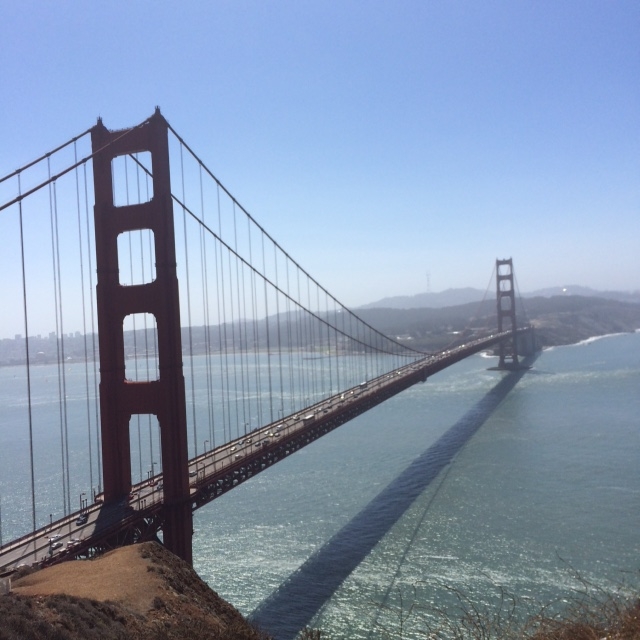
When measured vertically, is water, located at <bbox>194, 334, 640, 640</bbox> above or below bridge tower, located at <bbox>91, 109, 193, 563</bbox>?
below

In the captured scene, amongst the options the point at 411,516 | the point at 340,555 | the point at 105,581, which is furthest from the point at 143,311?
the point at 411,516

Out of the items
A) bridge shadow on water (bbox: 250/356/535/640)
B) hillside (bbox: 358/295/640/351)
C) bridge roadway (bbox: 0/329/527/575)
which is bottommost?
bridge shadow on water (bbox: 250/356/535/640)

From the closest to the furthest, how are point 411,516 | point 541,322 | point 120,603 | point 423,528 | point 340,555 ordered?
point 120,603, point 340,555, point 423,528, point 411,516, point 541,322

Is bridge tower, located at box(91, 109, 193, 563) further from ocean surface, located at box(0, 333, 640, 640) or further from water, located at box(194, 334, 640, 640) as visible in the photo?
water, located at box(194, 334, 640, 640)

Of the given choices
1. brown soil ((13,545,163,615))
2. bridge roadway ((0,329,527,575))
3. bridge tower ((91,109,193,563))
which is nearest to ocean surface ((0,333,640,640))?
bridge roadway ((0,329,527,575))

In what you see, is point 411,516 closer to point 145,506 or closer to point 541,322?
point 145,506

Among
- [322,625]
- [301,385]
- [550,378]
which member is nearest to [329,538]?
[322,625]
